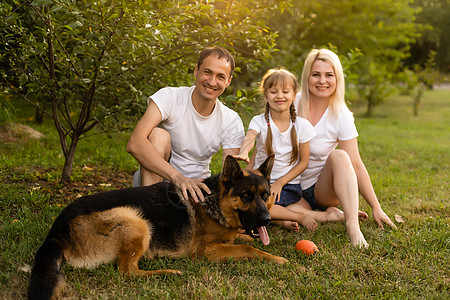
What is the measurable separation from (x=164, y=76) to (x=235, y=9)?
4.20 feet

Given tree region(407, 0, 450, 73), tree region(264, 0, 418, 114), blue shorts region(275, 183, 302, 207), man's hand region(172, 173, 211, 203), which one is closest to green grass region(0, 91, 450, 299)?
blue shorts region(275, 183, 302, 207)

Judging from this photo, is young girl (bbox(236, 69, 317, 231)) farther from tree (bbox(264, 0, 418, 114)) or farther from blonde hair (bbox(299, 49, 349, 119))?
tree (bbox(264, 0, 418, 114))

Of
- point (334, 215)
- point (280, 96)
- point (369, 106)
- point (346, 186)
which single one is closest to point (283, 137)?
point (280, 96)

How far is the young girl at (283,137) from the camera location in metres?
4.12

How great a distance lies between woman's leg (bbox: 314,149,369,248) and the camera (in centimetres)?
375

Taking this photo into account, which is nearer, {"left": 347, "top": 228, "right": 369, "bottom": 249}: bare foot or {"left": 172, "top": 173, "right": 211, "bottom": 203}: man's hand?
{"left": 172, "top": 173, "right": 211, "bottom": 203}: man's hand

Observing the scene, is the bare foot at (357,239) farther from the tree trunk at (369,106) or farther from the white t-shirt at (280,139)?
the tree trunk at (369,106)

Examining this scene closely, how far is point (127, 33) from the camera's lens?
12.3ft

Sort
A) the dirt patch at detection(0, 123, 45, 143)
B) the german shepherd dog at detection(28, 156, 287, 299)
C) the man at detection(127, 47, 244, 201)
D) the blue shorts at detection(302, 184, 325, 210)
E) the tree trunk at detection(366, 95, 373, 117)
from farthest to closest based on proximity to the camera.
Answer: the tree trunk at detection(366, 95, 373, 117), the dirt patch at detection(0, 123, 45, 143), the blue shorts at detection(302, 184, 325, 210), the man at detection(127, 47, 244, 201), the german shepherd dog at detection(28, 156, 287, 299)

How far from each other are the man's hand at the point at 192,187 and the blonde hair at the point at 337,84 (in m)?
1.72

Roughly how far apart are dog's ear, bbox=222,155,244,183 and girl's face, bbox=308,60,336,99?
1.73 meters

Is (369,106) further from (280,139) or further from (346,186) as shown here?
(346,186)

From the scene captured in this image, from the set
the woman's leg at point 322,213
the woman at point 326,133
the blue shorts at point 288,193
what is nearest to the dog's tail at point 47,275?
the blue shorts at point 288,193

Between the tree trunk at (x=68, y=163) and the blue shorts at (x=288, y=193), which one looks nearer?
the blue shorts at (x=288, y=193)
